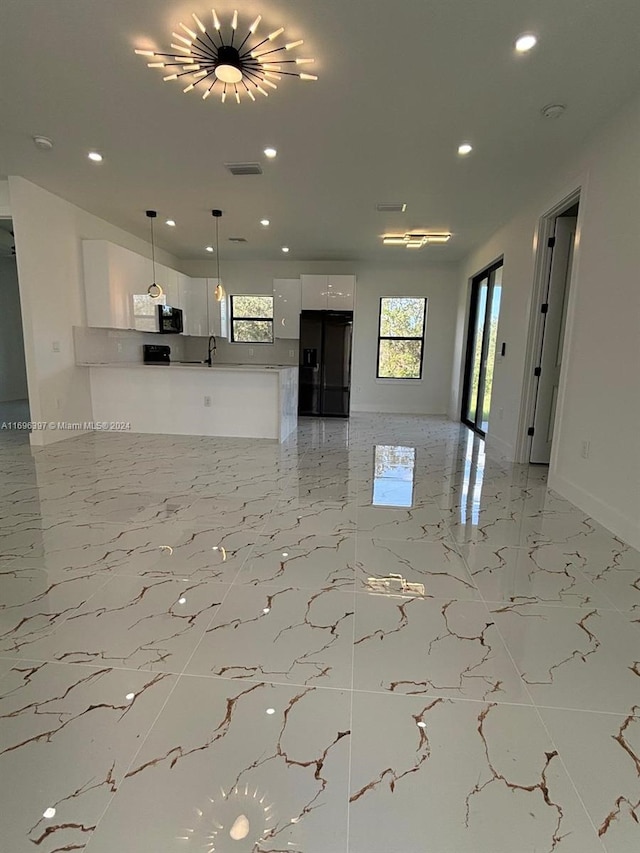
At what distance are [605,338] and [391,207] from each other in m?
2.87

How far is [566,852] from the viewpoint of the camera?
37.1 inches

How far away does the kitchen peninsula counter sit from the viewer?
5070 mm

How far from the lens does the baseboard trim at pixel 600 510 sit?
2.52m

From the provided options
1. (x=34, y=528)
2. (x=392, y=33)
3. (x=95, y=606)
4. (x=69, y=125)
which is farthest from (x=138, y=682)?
(x=69, y=125)

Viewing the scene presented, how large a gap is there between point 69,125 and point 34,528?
298 centimetres

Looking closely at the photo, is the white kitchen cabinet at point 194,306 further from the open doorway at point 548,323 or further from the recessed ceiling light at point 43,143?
the open doorway at point 548,323

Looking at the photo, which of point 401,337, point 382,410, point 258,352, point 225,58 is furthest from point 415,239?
point 225,58

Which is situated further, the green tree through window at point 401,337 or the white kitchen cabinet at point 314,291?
the green tree through window at point 401,337

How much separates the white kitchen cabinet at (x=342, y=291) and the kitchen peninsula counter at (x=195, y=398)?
222cm

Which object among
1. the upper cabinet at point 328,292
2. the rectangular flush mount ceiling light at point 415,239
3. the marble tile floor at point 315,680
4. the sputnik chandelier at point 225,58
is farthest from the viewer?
the upper cabinet at point 328,292

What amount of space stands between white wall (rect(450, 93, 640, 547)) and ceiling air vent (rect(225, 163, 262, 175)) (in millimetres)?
2658

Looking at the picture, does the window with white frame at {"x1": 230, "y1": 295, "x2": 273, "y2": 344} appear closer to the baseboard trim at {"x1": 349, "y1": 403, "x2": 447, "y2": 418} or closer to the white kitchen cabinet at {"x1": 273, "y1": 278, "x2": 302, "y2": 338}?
the white kitchen cabinet at {"x1": 273, "y1": 278, "x2": 302, "y2": 338}

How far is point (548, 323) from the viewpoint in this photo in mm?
4160

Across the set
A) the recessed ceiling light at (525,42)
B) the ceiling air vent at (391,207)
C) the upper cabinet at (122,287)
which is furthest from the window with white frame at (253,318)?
the recessed ceiling light at (525,42)
